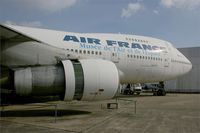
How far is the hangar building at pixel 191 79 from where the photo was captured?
40.7m

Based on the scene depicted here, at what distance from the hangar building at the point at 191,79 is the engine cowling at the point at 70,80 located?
32244 mm

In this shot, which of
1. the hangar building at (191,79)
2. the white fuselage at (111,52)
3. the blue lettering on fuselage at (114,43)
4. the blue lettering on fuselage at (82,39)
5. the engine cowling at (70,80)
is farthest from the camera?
the hangar building at (191,79)

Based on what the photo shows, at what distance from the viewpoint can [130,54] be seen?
1723cm

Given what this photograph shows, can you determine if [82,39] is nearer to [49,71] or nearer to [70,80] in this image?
[49,71]

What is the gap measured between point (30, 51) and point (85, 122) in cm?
329

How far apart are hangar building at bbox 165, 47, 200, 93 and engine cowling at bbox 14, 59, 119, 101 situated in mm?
32244

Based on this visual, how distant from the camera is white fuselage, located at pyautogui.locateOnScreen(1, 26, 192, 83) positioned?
1070 cm

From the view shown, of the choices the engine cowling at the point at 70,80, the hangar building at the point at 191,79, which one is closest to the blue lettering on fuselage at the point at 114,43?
the engine cowling at the point at 70,80

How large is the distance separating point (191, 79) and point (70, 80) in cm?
3408

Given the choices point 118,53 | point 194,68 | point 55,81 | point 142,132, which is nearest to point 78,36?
point 118,53

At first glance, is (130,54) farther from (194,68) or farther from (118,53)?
(194,68)

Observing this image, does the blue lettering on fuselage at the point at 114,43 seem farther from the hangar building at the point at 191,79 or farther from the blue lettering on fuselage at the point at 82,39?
the hangar building at the point at 191,79

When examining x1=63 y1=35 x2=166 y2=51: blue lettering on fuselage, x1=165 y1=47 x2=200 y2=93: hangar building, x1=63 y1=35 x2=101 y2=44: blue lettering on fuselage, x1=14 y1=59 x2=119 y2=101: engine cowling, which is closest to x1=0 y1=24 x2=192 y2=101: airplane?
x1=14 y1=59 x2=119 y2=101: engine cowling

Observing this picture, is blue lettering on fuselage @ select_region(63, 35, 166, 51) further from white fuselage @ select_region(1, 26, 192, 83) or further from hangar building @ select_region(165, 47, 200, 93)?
hangar building @ select_region(165, 47, 200, 93)
